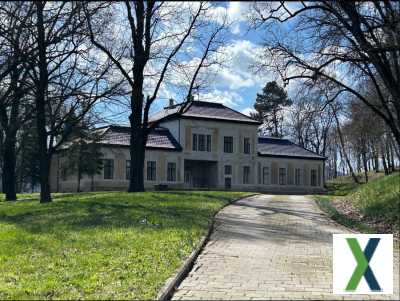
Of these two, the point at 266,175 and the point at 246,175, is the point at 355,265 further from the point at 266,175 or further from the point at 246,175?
the point at 266,175

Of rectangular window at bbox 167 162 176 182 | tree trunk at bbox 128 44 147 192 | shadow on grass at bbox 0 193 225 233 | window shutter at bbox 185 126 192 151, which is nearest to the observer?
shadow on grass at bbox 0 193 225 233

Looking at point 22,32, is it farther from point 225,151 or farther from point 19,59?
point 225,151

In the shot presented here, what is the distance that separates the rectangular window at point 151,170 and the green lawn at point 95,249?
3983 centimetres

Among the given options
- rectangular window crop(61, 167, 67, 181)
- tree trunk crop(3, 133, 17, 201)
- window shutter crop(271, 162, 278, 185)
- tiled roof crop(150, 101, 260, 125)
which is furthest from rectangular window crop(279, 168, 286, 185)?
tree trunk crop(3, 133, 17, 201)

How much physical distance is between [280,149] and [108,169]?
83.6 feet

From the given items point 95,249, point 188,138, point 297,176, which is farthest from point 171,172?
point 95,249

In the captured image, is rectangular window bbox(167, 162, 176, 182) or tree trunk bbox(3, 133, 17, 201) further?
rectangular window bbox(167, 162, 176, 182)

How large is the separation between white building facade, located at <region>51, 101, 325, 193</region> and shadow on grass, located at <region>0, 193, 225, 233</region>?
110 feet

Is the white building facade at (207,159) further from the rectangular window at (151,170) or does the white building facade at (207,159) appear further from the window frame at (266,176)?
the window frame at (266,176)

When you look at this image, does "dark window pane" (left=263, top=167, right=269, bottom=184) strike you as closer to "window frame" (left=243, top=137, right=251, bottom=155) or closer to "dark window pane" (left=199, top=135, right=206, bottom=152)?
"window frame" (left=243, top=137, right=251, bottom=155)

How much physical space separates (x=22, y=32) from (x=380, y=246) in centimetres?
1321

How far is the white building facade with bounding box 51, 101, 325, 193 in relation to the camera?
190 feet

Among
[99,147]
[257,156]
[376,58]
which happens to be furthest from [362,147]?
[376,58]

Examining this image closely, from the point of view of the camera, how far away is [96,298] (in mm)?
7676
